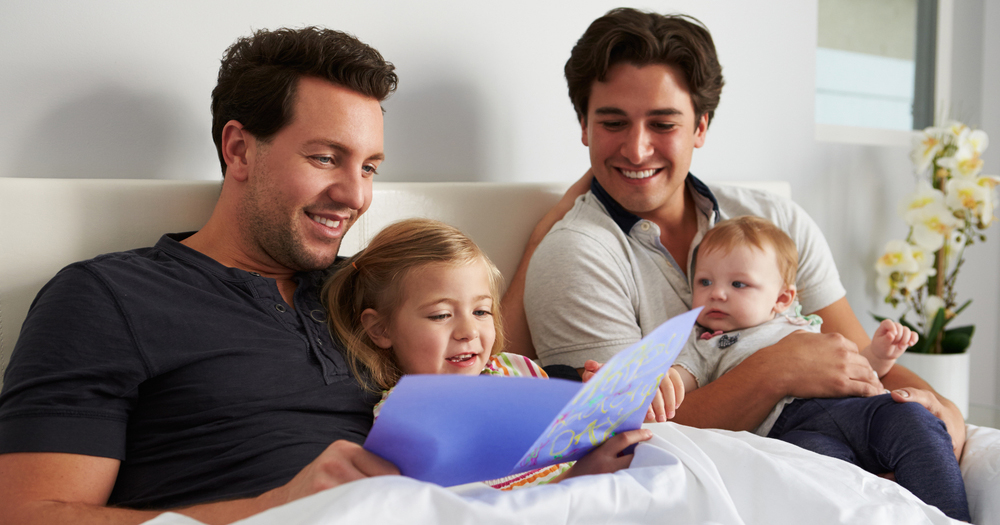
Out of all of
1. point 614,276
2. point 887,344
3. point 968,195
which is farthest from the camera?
point 968,195

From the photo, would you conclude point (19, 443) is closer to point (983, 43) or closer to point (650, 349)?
point (650, 349)

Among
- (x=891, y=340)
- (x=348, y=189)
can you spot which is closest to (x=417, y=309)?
(x=348, y=189)

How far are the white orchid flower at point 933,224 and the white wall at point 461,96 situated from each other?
10.4 inches

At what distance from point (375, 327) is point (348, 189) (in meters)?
0.24

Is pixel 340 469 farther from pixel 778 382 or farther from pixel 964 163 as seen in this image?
pixel 964 163

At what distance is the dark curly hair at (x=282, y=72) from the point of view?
120 cm

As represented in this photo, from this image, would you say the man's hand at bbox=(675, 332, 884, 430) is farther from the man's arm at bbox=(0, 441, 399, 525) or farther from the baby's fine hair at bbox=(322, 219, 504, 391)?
the man's arm at bbox=(0, 441, 399, 525)

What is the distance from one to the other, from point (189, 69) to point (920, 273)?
7.87 ft

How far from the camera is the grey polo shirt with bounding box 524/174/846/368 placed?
150 cm

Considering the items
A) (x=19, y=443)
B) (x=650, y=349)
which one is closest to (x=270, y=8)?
(x=19, y=443)

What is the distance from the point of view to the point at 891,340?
1.43 metres

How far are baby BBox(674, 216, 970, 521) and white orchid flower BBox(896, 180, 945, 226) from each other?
117 centimetres

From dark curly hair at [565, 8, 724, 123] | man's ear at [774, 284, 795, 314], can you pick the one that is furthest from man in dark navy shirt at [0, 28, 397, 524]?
man's ear at [774, 284, 795, 314]

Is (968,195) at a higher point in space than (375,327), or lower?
higher
